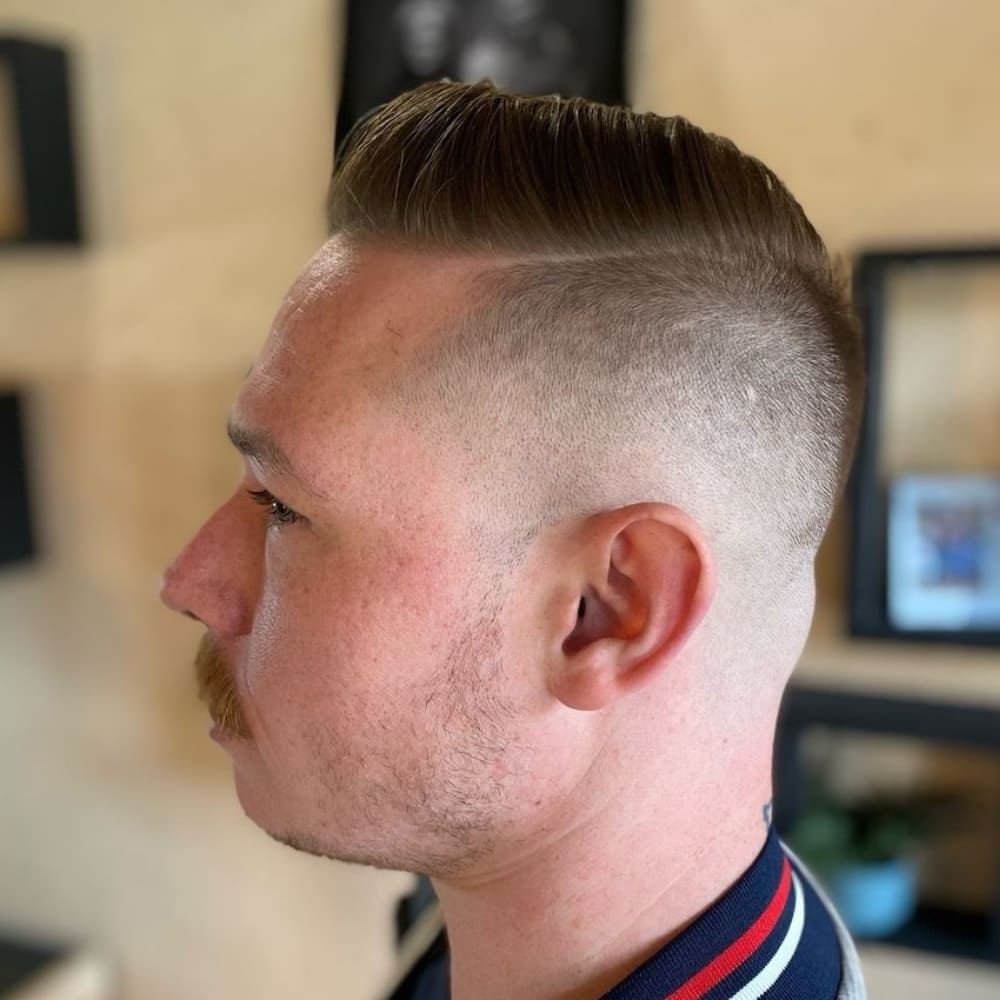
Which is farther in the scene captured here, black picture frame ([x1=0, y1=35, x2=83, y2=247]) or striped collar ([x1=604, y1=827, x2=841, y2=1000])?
black picture frame ([x1=0, y1=35, x2=83, y2=247])

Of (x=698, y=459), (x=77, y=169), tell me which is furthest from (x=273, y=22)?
(x=698, y=459)

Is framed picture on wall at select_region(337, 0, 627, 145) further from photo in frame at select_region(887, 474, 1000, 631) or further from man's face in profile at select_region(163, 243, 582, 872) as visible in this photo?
man's face in profile at select_region(163, 243, 582, 872)

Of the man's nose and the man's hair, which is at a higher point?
the man's hair

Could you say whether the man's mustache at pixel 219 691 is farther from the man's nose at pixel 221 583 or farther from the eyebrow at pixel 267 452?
the eyebrow at pixel 267 452

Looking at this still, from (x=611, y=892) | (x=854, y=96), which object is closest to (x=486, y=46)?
(x=854, y=96)

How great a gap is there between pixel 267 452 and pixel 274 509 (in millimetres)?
52

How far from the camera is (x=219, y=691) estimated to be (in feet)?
2.65

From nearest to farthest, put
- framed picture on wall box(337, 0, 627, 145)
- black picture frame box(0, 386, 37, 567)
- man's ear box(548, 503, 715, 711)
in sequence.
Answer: man's ear box(548, 503, 715, 711), framed picture on wall box(337, 0, 627, 145), black picture frame box(0, 386, 37, 567)

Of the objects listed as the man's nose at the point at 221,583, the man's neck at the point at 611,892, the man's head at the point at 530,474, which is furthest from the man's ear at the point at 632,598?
the man's nose at the point at 221,583

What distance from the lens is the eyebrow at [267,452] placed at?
71 cm

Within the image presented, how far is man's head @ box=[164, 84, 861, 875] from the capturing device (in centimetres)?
68

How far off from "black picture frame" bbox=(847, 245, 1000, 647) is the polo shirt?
763 millimetres

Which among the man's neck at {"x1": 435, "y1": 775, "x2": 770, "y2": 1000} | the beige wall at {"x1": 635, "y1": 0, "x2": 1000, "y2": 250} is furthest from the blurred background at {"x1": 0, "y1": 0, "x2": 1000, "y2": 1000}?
the man's neck at {"x1": 435, "y1": 775, "x2": 770, "y2": 1000}

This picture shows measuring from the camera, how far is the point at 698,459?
0.69 metres
